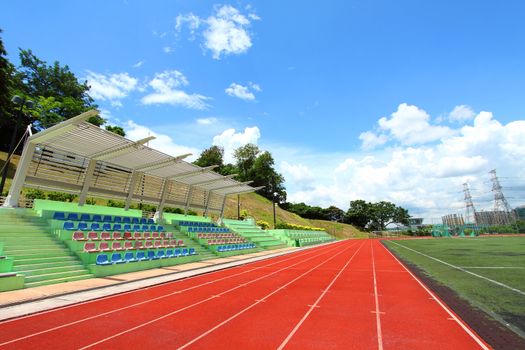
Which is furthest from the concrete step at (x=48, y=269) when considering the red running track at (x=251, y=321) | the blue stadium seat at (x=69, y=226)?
the red running track at (x=251, y=321)

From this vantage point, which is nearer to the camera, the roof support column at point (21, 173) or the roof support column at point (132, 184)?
the roof support column at point (21, 173)

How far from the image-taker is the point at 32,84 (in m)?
45.2

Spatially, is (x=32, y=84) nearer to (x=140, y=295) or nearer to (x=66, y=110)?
(x=66, y=110)

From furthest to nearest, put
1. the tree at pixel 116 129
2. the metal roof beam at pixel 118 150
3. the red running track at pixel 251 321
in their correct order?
the tree at pixel 116 129, the metal roof beam at pixel 118 150, the red running track at pixel 251 321

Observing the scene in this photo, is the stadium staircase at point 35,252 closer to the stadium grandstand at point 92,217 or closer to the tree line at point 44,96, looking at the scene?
the stadium grandstand at point 92,217

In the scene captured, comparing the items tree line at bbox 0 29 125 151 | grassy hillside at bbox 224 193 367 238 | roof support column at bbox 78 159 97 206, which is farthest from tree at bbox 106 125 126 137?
roof support column at bbox 78 159 97 206

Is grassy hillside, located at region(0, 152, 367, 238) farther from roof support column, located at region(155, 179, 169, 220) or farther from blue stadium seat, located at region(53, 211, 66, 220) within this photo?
blue stadium seat, located at region(53, 211, 66, 220)

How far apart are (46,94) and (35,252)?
45.2 meters

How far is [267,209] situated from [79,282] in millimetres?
58325

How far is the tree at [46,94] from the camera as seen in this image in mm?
38844

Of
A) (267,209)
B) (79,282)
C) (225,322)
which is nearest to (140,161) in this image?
(79,282)

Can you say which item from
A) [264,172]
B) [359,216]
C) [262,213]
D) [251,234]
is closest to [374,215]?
[359,216]

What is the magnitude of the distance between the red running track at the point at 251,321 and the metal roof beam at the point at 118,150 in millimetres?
8235

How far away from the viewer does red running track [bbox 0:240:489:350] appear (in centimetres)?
530
